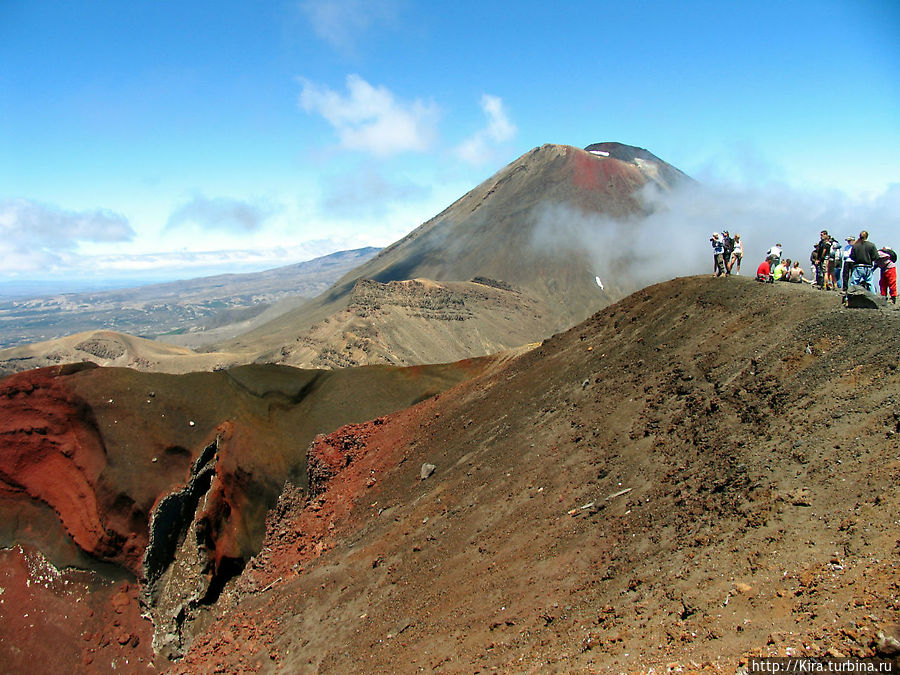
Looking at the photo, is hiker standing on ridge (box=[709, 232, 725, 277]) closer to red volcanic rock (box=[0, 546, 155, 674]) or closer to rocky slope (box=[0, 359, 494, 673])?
rocky slope (box=[0, 359, 494, 673])

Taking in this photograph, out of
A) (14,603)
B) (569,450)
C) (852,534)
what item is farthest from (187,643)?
(852,534)

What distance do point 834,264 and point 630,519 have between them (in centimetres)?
1037

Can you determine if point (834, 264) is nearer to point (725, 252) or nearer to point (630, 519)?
point (725, 252)

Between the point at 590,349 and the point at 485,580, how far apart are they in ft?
31.1

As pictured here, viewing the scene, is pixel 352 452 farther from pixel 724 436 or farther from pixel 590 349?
pixel 724 436

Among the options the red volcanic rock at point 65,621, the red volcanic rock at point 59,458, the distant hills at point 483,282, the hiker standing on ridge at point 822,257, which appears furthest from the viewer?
the distant hills at point 483,282

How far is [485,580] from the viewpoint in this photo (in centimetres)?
953

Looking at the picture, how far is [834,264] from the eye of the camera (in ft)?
46.0

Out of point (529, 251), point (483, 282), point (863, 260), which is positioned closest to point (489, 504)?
point (863, 260)

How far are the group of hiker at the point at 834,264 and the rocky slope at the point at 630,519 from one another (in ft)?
4.52

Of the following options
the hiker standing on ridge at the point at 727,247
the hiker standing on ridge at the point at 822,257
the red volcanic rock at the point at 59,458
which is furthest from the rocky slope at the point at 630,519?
the red volcanic rock at the point at 59,458

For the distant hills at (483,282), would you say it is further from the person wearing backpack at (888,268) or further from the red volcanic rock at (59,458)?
the person wearing backpack at (888,268)

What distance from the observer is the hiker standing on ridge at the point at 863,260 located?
1267cm

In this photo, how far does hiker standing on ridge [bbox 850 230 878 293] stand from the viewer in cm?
1267
